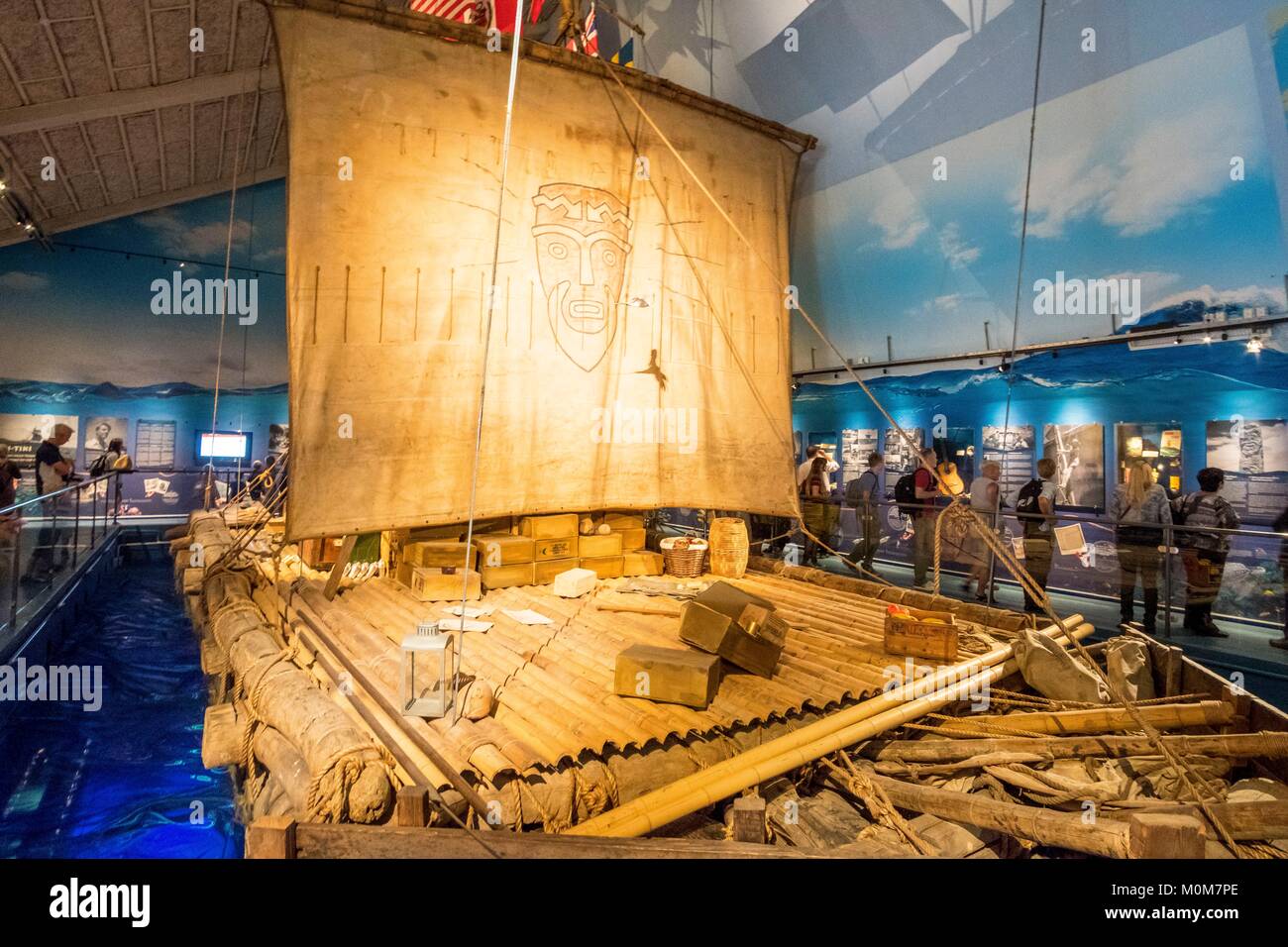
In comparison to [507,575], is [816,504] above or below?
above

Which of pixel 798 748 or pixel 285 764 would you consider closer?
pixel 285 764

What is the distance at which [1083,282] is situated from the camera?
20.3 feet

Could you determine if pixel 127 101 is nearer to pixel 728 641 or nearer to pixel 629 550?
pixel 629 550

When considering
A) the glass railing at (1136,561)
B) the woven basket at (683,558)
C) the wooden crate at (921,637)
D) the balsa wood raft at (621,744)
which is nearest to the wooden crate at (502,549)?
the balsa wood raft at (621,744)

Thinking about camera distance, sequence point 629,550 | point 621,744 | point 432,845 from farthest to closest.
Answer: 1. point 629,550
2. point 621,744
3. point 432,845

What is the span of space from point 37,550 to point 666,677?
6650mm

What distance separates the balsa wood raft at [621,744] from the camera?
2.29 metres

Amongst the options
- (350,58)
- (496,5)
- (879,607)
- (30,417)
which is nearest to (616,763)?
(879,607)

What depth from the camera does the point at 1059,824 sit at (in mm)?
2645

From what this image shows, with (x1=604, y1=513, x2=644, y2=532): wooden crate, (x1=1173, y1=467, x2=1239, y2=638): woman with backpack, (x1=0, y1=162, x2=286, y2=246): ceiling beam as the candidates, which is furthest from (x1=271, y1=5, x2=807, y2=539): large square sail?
(x1=0, y1=162, x2=286, y2=246): ceiling beam

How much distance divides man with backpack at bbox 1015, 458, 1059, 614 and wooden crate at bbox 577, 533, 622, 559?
364 cm

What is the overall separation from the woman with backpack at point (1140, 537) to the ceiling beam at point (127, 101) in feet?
36.9

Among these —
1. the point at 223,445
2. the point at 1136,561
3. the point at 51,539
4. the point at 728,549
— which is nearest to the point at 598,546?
the point at 728,549

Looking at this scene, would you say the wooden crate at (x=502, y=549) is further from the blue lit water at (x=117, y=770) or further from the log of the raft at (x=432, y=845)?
the log of the raft at (x=432, y=845)
